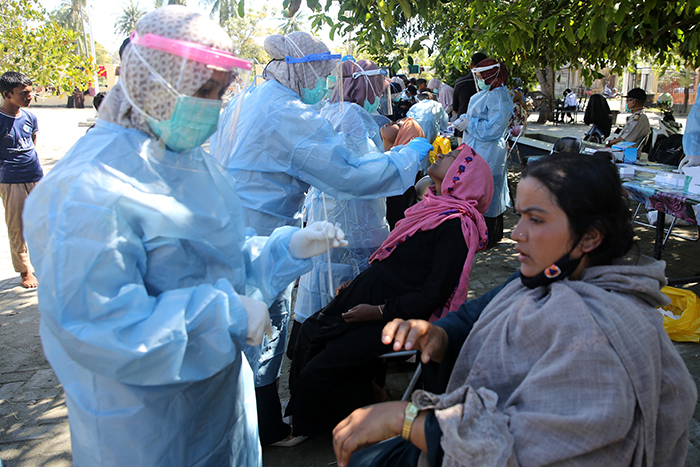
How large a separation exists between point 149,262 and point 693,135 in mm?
5442

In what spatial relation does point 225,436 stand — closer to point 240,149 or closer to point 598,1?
point 240,149

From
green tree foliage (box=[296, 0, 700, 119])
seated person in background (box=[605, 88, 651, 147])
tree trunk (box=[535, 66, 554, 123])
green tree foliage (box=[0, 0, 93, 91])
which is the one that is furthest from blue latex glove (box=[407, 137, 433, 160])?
tree trunk (box=[535, 66, 554, 123])

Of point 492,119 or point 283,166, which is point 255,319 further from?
point 492,119

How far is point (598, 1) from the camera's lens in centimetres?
327

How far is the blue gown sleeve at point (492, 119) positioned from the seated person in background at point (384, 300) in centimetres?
342

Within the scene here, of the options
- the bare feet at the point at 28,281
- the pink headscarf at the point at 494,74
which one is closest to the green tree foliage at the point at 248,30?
the pink headscarf at the point at 494,74

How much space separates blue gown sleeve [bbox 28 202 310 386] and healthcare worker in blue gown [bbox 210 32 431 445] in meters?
1.17

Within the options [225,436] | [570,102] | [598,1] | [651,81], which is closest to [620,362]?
[225,436]

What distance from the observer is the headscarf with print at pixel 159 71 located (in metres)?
1.20

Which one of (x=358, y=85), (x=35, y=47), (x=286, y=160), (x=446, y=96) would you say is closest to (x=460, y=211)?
(x=286, y=160)

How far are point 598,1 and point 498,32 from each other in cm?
118

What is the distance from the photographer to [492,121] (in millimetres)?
5855

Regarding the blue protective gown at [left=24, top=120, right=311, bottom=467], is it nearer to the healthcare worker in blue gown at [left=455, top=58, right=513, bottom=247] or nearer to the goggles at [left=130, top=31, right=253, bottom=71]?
the goggles at [left=130, top=31, right=253, bottom=71]

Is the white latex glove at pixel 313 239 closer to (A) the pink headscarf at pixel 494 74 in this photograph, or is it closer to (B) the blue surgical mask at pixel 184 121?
(B) the blue surgical mask at pixel 184 121
